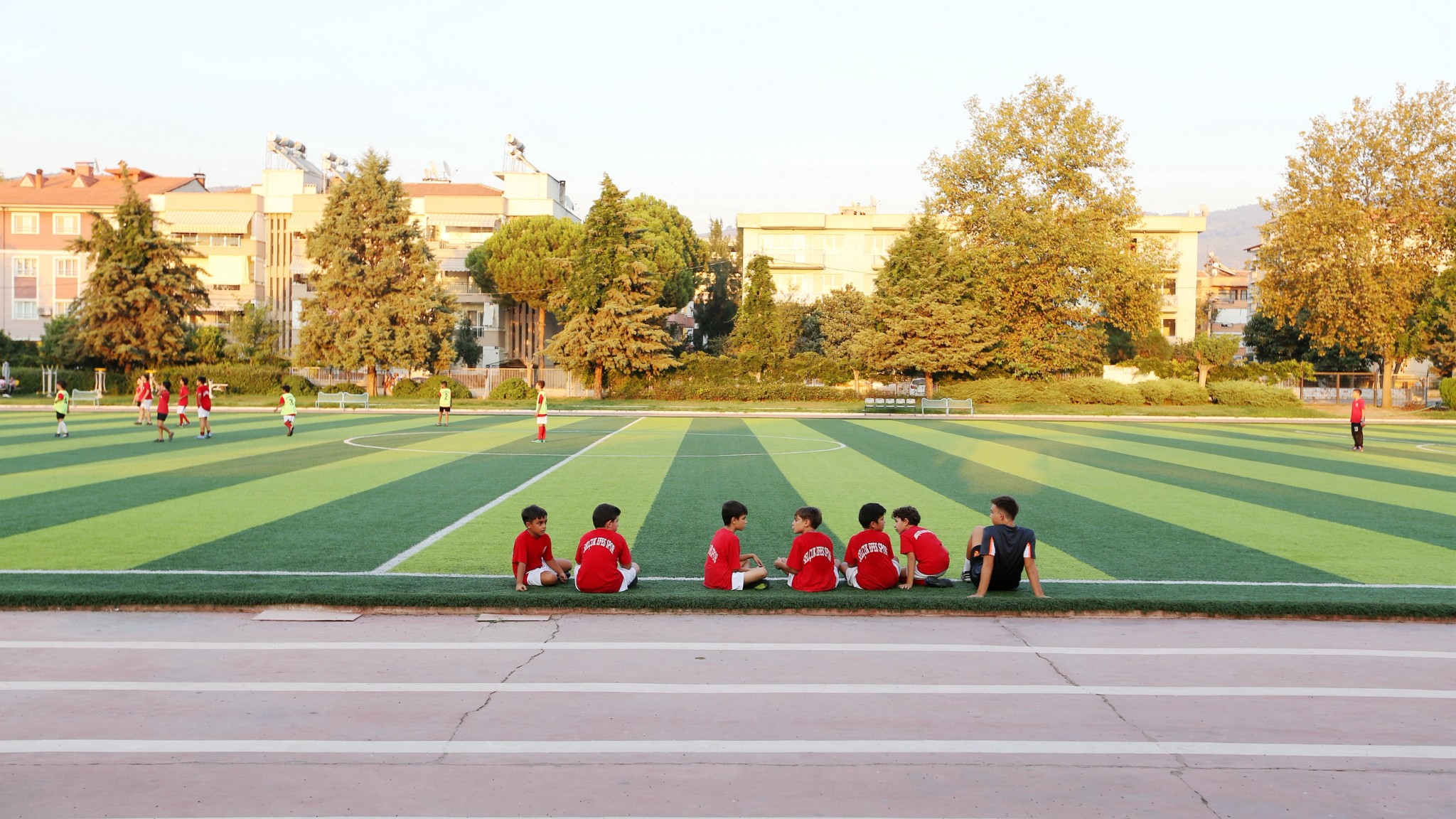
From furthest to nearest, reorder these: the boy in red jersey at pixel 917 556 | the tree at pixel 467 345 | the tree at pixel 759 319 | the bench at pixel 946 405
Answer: the tree at pixel 467 345 < the tree at pixel 759 319 < the bench at pixel 946 405 < the boy in red jersey at pixel 917 556

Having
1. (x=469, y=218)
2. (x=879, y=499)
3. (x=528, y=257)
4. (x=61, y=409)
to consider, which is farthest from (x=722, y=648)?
(x=469, y=218)

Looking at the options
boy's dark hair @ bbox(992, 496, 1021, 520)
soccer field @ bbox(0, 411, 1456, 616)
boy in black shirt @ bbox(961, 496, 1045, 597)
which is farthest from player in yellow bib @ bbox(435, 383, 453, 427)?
boy's dark hair @ bbox(992, 496, 1021, 520)

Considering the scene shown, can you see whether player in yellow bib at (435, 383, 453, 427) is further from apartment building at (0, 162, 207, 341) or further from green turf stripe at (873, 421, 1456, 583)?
apartment building at (0, 162, 207, 341)

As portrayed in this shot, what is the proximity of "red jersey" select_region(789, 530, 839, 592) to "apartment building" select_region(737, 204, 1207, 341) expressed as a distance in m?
75.6

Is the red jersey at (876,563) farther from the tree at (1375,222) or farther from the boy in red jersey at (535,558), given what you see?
the tree at (1375,222)

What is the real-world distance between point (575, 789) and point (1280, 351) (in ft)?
258

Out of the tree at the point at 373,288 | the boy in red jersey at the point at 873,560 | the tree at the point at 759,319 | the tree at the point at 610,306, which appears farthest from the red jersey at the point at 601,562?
the tree at the point at 759,319

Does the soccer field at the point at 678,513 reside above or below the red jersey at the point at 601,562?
below

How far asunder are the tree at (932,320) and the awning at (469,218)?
3405cm

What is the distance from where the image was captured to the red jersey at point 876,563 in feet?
30.3

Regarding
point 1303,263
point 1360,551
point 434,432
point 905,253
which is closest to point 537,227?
point 905,253

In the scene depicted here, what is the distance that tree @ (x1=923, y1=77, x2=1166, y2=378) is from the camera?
53594 mm

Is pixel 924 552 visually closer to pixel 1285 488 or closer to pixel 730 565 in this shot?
pixel 730 565

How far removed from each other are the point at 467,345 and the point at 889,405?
35.9 m
